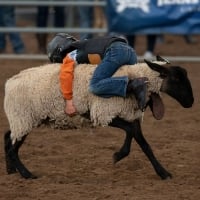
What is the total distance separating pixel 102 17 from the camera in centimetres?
1438

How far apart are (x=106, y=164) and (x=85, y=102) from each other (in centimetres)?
83

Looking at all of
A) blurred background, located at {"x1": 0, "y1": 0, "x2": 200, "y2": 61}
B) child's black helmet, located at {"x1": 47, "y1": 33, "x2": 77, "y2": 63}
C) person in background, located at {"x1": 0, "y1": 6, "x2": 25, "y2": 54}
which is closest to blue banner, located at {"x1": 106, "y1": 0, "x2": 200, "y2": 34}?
blurred background, located at {"x1": 0, "y1": 0, "x2": 200, "y2": 61}

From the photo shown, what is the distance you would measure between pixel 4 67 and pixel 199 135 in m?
4.21

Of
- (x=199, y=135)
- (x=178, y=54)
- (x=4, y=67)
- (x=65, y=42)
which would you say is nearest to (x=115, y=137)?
(x=199, y=135)

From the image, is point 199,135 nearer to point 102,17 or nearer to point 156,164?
point 156,164

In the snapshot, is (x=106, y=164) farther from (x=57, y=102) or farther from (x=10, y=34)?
(x=10, y=34)

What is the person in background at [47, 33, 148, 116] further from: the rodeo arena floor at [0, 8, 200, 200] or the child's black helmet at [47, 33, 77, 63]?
the rodeo arena floor at [0, 8, 200, 200]

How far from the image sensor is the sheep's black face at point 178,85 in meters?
6.39

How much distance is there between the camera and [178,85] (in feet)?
21.1

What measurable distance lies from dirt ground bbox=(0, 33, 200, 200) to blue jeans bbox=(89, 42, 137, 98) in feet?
2.34

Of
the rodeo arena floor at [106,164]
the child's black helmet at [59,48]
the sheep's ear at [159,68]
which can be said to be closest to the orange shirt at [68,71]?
the child's black helmet at [59,48]

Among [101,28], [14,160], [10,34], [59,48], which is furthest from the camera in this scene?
[101,28]

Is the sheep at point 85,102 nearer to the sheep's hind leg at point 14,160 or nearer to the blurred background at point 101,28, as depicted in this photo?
the sheep's hind leg at point 14,160

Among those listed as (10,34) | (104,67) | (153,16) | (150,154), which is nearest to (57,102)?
(104,67)
